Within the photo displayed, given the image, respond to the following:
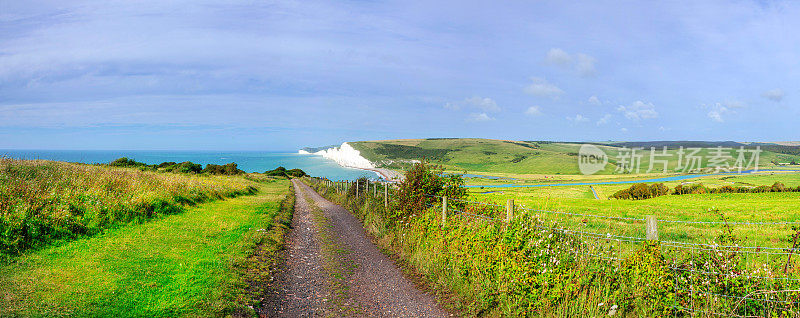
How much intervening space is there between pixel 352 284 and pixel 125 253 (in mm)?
5566

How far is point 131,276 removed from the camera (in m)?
7.29

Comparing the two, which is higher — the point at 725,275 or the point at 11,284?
the point at 725,275

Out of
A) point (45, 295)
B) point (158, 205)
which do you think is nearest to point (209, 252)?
point (45, 295)

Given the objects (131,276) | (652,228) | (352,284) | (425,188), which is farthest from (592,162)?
(131,276)

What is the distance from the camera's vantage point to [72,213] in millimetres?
10883

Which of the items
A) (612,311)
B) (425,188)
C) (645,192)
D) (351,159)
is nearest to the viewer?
(612,311)

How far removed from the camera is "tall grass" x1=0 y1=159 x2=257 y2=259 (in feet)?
30.0

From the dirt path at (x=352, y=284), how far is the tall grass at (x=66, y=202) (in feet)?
18.5

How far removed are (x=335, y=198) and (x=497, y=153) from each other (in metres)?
157

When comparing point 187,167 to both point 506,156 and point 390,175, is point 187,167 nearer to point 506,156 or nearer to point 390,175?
point 390,175

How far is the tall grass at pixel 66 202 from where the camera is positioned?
9156mm

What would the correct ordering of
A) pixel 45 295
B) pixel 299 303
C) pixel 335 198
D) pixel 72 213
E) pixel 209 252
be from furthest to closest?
pixel 335 198 → pixel 72 213 → pixel 209 252 → pixel 299 303 → pixel 45 295

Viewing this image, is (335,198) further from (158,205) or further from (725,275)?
(725,275)

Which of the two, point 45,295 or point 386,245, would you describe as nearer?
point 45,295
